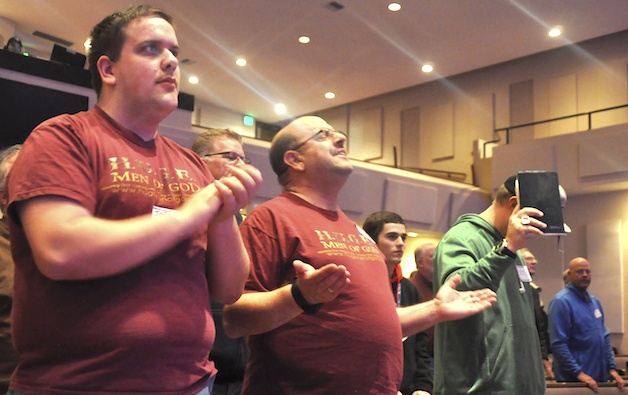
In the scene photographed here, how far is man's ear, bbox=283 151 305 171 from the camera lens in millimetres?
2221

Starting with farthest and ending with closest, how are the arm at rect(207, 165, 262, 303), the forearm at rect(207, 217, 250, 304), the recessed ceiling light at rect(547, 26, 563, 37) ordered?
the recessed ceiling light at rect(547, 26, 563, 37)
the forearm at rect(207, 217, 250, 304)
the arm at rect(207, 165, 262, 303)

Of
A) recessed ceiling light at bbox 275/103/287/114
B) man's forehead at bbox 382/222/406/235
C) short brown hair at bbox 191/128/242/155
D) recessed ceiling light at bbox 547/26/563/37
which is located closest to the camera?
short brown hair at bbox 191/128/242/155

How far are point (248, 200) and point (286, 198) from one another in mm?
854

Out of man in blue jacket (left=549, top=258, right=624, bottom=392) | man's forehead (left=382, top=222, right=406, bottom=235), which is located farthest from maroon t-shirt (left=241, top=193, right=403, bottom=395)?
man in blue jacket (left=549, top=258, right=624, bottom=392)

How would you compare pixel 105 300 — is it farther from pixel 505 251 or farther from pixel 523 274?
pixel 523 274

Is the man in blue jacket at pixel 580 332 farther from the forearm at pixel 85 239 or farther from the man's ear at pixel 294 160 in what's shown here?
the forearm at pixel 85 239

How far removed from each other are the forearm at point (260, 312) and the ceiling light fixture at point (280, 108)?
12.4 meters

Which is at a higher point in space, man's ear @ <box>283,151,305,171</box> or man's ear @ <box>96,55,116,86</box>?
man's ear @ <box>96,55,116,86</box>

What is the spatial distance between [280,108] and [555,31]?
589 cm

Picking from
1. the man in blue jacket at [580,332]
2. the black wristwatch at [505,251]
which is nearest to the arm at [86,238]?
the black wristwatch at [505,251]

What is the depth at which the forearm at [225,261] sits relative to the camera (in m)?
1.39

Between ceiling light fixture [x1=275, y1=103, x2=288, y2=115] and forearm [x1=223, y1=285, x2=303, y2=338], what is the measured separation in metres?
12.4

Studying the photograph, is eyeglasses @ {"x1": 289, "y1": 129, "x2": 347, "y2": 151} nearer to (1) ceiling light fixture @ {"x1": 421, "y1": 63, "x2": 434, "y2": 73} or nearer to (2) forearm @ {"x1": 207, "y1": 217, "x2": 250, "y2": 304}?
(2) forearm @ {"x1": 207, "y1": 217, "x2": 250, "y2": 304}

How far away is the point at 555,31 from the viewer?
10.4 m
